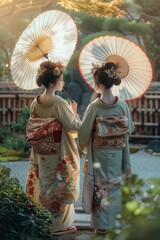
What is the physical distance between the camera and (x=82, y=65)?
6.32 meters

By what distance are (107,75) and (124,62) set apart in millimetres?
527

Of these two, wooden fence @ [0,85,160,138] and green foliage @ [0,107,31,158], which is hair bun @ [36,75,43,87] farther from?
wooden fence @ [0,85,160,138]

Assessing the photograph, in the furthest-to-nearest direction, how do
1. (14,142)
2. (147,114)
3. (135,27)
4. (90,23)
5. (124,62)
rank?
(90,23) < (135,27) < (147,114) < (14,142) < (124,62)

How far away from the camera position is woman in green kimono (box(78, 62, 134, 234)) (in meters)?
5.67

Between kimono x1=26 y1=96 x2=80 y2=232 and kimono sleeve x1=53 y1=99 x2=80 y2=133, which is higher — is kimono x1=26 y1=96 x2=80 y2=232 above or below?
below

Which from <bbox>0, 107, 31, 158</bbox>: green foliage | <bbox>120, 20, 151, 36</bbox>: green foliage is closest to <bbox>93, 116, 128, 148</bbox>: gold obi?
<bbox>0, 107, 31, 158</bbox>: green foliage

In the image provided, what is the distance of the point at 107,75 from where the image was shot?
18.6ft

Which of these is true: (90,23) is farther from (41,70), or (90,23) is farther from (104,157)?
(104,157)

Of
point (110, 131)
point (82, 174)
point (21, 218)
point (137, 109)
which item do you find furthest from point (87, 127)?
point (137, 109)

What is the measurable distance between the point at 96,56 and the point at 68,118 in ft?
2.61

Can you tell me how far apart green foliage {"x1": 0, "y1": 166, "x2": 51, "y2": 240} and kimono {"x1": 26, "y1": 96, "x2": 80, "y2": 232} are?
997mm

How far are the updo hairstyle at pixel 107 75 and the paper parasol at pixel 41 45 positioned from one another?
2.21 ft

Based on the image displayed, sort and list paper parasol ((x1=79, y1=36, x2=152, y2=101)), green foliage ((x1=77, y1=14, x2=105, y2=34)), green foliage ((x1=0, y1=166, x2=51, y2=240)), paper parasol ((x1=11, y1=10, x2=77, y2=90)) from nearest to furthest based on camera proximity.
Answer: green foliage ((x1=0, y1=166, x2=51, y2=240))
paper parasol ((x1=79, y1=36, x2=152, y2=101))
paper parasol ((x1=11, y1=10, x2=77, y2=90))
green foliage ((x1=77, y1=14, x2=105, y2=34))

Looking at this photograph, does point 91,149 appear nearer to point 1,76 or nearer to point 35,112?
point 35,112
